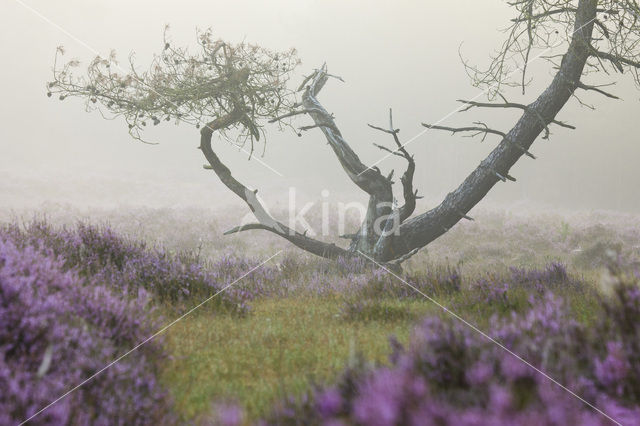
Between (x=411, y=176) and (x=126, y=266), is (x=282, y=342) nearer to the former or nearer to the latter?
(x=126, y=266)

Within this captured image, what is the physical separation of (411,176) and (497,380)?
658cm

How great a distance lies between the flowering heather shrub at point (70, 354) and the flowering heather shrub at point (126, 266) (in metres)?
1.38

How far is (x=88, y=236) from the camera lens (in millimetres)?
5457

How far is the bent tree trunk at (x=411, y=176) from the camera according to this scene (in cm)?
734

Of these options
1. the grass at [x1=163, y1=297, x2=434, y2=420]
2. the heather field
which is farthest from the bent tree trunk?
the grass at [x1=163, y1=297, x2=434, y2=420]

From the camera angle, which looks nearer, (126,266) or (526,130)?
(126,266)

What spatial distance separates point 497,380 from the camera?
1.75m

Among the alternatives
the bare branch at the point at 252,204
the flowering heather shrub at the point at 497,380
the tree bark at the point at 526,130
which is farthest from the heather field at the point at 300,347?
the bare branch at the point at 252,204

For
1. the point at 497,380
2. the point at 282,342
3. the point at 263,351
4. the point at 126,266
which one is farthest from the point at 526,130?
the point at 497,380

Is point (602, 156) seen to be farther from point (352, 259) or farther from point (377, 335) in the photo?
point (377, 335)

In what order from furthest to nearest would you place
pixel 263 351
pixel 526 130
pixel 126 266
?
pixel 526 130 < pixel 126 266 < pixel 263 351

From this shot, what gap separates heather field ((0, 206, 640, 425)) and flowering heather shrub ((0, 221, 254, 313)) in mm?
20

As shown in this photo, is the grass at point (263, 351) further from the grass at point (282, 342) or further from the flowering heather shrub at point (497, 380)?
the flowering heather shrub at point (497, 380)

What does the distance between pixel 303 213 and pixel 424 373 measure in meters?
19.1
